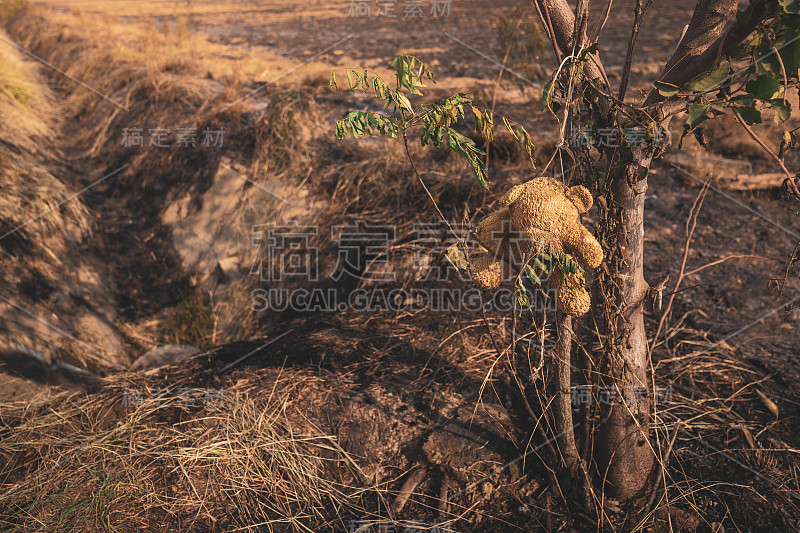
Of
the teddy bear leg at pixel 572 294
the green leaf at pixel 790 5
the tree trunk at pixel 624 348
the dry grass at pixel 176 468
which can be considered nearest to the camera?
the green leaf at pixel 790 5

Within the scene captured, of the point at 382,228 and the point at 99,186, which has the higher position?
the point at 382,228

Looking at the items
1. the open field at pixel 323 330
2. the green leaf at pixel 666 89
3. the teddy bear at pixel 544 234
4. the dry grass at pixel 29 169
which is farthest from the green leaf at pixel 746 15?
the dry grass at pixel 29 169

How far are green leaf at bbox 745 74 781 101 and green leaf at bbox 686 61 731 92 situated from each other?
6 centimetres

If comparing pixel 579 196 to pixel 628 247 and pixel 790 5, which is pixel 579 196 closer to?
pixel 628 247

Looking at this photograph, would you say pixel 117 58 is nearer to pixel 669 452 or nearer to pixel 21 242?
pixel 21 242

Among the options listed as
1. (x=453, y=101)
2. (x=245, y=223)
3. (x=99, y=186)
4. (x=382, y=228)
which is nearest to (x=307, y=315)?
(x=382, y=228)

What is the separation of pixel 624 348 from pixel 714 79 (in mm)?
805

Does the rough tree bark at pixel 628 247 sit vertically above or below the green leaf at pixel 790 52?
below

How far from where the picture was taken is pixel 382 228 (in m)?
3.04

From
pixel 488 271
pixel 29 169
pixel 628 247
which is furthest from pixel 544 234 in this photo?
pixel 29 169

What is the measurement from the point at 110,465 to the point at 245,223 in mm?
2143

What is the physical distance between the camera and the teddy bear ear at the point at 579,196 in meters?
1.34

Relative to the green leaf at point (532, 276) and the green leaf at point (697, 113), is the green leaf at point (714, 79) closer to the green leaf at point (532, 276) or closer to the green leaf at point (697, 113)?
the green leaf at point (697, 113)

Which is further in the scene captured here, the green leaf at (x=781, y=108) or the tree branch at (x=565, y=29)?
the tree branch at (x=565, y=29)
